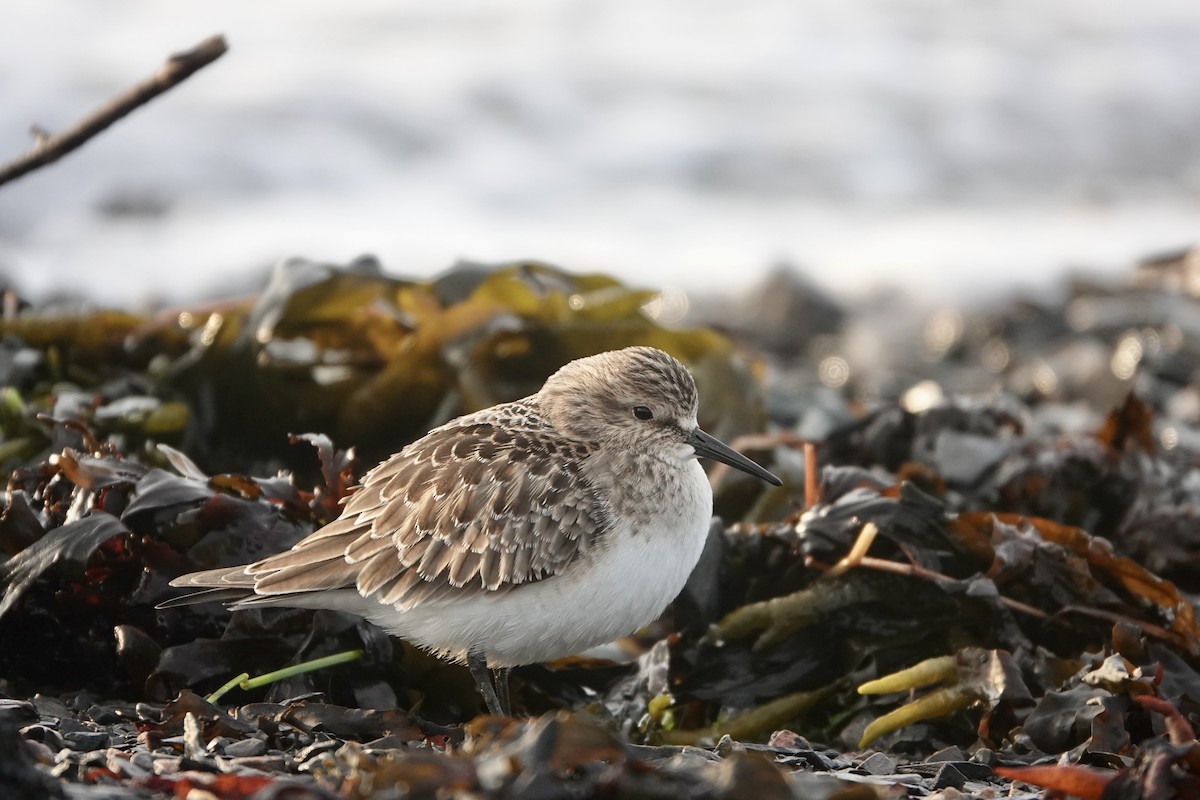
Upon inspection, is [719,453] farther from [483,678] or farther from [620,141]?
[620,141]

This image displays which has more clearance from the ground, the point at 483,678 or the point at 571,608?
the point at 571,608

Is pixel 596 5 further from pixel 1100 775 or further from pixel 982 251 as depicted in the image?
pixel 1100 775

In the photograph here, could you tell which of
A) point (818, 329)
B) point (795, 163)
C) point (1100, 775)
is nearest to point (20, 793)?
point (1100, 775)

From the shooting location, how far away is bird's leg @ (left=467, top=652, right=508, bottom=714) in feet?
11.5

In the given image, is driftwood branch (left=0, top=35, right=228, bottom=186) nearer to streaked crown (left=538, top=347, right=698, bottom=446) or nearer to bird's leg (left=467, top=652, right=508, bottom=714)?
streaked crown (left=538, top=347, right=698, bottom=446)

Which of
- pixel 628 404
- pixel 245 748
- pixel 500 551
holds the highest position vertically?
pixel 628 404

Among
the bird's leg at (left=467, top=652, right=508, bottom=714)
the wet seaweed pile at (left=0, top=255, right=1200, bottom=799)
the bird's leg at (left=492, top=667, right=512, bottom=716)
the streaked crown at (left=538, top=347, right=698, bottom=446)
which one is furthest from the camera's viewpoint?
the streaked crown at (left=538, top=347, right=698, bottom=446)

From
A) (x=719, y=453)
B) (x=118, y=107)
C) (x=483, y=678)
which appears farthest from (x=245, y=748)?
(x=118, y=107)

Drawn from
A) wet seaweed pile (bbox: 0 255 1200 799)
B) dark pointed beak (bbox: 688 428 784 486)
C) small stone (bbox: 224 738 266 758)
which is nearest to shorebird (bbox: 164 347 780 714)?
dark pointed beak (bbox: 688 428 784 486)

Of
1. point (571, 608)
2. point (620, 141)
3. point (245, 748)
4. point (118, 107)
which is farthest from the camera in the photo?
point (620, 141)

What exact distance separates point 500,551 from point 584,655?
86 centimetres

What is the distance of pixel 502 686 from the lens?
12.2 feet

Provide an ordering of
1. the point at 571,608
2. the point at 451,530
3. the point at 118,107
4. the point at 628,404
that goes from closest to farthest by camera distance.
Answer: the point at 571,608
the point at 451,530
the point at 118,107
the point at 628,404

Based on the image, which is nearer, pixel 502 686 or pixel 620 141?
pixel 502 686
